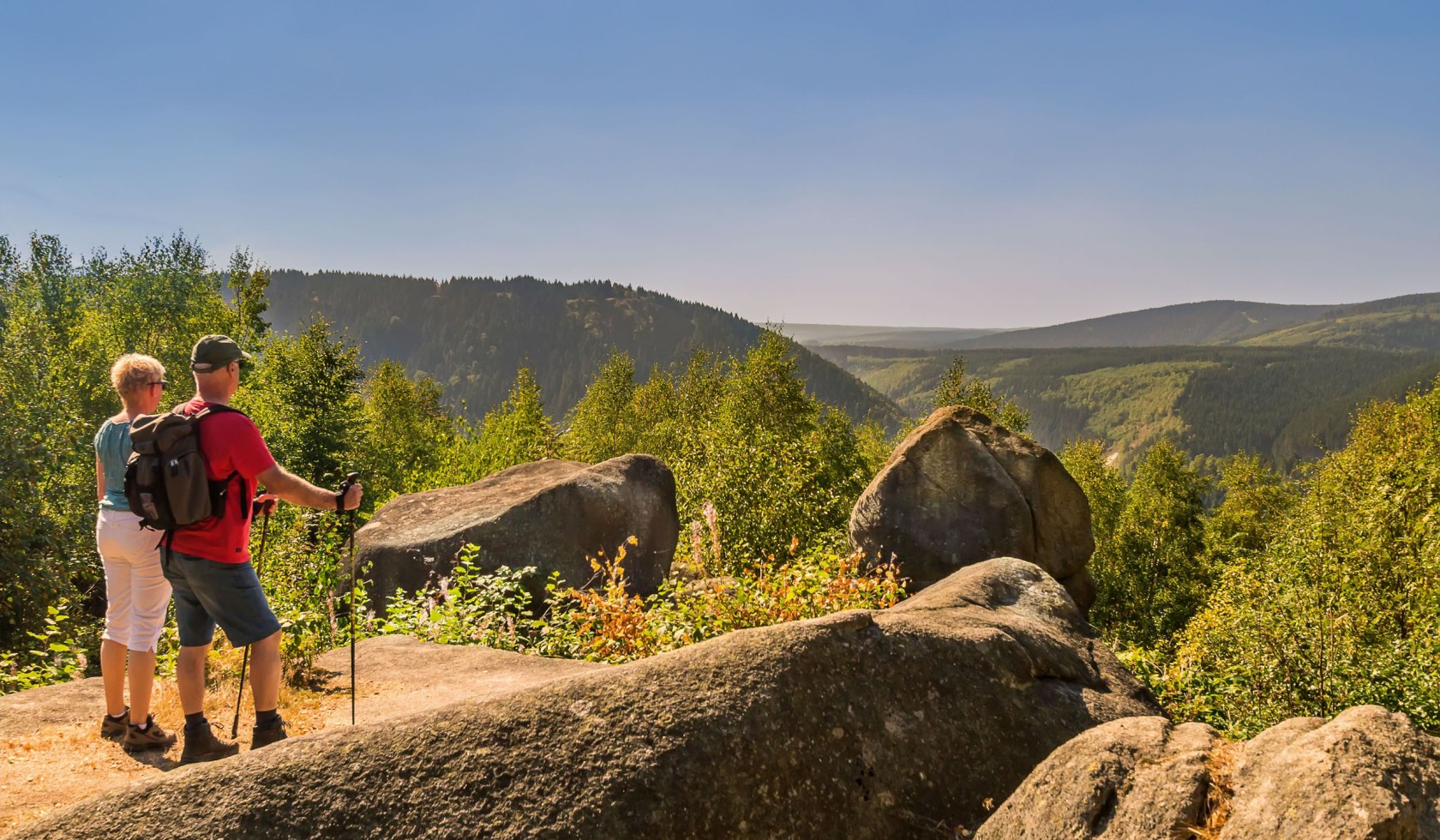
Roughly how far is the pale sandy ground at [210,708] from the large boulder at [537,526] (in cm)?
556

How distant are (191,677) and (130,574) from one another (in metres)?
0.92

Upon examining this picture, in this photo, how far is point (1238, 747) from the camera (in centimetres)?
344

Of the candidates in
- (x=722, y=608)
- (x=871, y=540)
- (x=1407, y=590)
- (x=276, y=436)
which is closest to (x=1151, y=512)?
(x=1407, y=590)

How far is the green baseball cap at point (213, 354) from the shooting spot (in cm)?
545

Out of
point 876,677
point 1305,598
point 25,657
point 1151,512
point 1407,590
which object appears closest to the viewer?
point 876,677

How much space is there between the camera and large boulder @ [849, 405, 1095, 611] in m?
18.0

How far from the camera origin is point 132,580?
5754mm

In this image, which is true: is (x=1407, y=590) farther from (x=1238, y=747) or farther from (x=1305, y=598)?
(x=1238, y=747)

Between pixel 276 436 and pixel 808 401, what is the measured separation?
2438cm

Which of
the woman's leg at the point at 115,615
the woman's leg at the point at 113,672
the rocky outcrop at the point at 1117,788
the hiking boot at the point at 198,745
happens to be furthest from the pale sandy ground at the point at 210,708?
the rocky outcrop at the point at 1117,788

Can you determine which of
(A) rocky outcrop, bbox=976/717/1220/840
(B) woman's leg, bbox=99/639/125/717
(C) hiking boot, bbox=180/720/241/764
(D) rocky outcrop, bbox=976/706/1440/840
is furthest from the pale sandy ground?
(D) rocky outcrop, bbox=976/706/1440/840

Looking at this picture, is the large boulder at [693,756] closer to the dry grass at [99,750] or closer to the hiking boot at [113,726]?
the dry grass at [99,750]

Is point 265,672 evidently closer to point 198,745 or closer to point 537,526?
point 198,745

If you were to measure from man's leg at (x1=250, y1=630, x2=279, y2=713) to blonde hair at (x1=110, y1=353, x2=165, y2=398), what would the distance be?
6.32 ft
